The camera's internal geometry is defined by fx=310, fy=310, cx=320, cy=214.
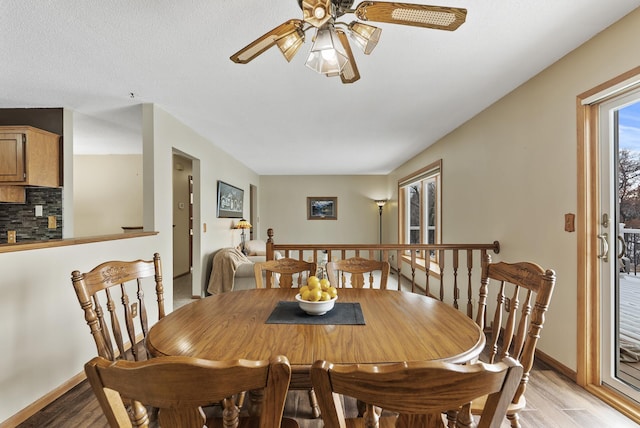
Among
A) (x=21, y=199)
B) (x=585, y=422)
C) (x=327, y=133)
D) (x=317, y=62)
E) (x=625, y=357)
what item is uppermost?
(x=327, y=133)

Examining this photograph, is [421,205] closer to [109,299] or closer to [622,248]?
[622,248]

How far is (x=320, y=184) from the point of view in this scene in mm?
8078

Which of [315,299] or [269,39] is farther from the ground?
[269,39]

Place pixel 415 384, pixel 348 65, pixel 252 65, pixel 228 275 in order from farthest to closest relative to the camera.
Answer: pixel 228 275 → pixel 252 65 → pixel 348 65 → pixel 415 384

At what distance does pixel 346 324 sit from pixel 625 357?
202cm

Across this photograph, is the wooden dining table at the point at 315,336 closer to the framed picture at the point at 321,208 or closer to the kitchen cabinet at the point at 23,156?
the kitchen cabinet at the point at 23,156

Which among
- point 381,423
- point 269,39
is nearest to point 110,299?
point 381,423

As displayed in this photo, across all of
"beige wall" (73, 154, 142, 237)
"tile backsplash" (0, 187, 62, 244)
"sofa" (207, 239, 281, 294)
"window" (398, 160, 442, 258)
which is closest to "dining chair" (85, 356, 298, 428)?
"tile backsplash" (0, 187, 62, 244)

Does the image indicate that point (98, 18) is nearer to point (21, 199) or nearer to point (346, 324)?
point (346, 324)

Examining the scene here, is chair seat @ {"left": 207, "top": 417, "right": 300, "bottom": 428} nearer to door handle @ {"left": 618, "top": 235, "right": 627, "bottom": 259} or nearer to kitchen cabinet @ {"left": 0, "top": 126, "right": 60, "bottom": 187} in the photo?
door handle @ {"left": 618, "top": 235, "right": 627, "bottom": 259}

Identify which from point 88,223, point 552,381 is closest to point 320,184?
point 88,223

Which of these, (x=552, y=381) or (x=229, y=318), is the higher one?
(x=229, y=318)

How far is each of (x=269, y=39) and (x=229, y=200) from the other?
4338 millimetres

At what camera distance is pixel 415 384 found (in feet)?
1.86
